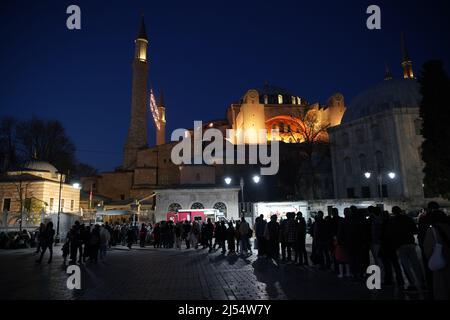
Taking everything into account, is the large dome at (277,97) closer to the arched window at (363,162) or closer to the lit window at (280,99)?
the lit window at (280,99)

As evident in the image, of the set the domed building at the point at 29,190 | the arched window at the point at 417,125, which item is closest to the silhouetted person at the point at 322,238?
the arched window at the point at 417,125

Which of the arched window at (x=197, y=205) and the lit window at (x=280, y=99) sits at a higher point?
the lit window at (x=280, y=99)

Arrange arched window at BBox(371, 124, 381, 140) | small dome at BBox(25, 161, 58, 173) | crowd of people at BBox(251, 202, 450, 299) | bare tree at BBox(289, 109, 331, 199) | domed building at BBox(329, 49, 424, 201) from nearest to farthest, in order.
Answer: crowd of people at BBox(251, 202, 450, 299), domed building at BBox(329, 49, 424, 201), arched window at BBox(371, 124, 381, 140), small dome at BBox(25, 161, 58, 173), bare tree at BBox(289, 109, 331, 199)

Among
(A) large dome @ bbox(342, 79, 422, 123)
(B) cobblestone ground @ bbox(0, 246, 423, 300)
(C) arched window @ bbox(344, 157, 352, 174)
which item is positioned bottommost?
(B) cobblestone ground @ bbox(0, 246, 423, 300)

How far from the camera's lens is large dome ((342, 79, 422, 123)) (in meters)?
35.6

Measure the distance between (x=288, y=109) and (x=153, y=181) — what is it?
25867mm

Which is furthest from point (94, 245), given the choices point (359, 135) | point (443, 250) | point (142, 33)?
point (142, 33)

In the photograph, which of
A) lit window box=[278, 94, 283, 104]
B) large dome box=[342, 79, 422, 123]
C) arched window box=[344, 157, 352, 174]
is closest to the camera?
large dome box=[342, 79, 422, 123]

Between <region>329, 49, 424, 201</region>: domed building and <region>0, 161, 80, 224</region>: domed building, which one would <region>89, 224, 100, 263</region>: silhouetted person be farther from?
<region>329, 49, 424, 201</region>: domed building

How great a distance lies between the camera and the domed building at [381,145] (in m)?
32.0

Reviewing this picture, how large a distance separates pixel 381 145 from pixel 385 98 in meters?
6.31

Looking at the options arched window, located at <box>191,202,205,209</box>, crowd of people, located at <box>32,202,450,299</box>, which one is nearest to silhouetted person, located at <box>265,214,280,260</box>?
crowd of people, located at <box>32,202,450,299</box>

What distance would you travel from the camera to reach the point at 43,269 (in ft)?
32.8
